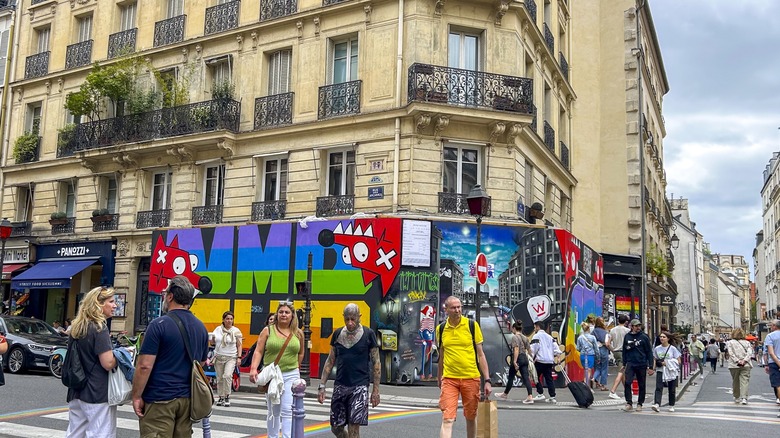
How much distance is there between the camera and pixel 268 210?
19.3 m

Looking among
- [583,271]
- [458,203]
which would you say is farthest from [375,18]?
[583,271]

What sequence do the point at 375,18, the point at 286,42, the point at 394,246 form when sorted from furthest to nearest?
the point at 286,42 → the point at 375,18 → the point at 394,246

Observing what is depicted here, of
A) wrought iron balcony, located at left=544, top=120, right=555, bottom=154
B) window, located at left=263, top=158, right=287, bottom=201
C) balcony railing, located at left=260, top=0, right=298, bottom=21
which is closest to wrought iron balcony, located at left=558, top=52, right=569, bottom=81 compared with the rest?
wrought iron balcony, located at left=544, top=120, right=555, bottom=154

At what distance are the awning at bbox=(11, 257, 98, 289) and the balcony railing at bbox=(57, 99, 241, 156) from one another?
390 cm

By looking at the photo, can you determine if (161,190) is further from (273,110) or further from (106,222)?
(273,110)

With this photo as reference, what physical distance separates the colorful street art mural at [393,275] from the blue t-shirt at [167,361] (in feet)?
38.5

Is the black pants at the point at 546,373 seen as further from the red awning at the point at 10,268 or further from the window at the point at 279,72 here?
the red awning at the point at 10,268

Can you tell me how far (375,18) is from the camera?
18328mm

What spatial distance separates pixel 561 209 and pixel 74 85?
59.4 ft

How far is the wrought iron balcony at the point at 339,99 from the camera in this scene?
18.3 meters

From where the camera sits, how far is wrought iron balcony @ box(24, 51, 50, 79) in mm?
25500

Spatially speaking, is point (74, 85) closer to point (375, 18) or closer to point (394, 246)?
point (375, 18)

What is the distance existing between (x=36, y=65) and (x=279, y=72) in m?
11.9

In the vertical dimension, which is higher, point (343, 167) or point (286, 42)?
point (286, 42)
